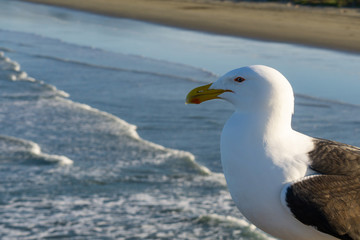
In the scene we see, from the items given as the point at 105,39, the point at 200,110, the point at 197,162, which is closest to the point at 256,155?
the point at 197,162

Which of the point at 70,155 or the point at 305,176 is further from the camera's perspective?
the point at 70,155

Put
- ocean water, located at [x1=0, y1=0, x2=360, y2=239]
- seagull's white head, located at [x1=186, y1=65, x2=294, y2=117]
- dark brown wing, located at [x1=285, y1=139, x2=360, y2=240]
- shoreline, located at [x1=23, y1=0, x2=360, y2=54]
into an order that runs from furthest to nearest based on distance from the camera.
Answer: shoreline, located at [x1=23, y1=0, x2=360, y2=54] → ocean water, located at [x1=0, y1=0, x2=360, y2=239] → seagull's white head, located at [x1=186, y1=65, x2=294, y2=117] → dark brown wing, located at [x1=285, y1=139, x2=360, y2=240]

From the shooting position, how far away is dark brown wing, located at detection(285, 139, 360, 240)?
3973 mm

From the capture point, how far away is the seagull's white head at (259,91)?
4.12 m

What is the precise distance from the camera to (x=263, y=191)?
400 centimetres

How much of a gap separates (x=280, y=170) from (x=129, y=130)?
19.1 ft

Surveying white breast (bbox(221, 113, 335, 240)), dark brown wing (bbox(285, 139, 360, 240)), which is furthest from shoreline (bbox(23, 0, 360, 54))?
white breast (bbox(221, 113, 335, 240))

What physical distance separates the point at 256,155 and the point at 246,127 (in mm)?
187

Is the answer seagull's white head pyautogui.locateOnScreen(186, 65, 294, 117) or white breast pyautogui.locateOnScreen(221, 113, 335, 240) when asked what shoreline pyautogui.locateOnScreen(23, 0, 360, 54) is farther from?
white breast pyautogui.locateOnScreen(221, 113, 335, 240)

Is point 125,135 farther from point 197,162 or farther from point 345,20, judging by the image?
point 345,20

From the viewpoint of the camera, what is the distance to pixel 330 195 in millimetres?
4078

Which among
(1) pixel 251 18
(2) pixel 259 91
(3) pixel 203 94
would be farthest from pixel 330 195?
(1) pixel 251 18

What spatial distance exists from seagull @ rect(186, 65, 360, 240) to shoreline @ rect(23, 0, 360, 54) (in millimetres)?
14539

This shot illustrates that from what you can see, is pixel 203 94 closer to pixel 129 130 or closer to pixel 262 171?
pixel 262 171
